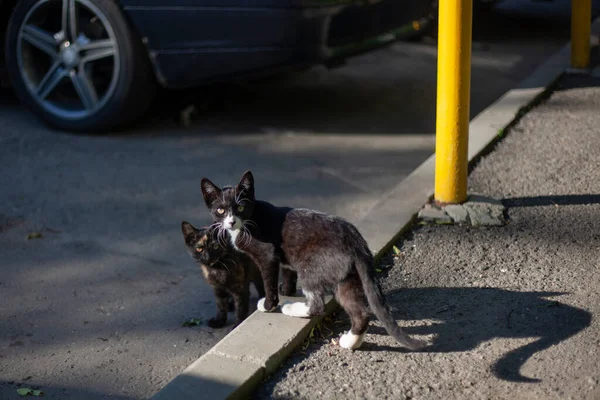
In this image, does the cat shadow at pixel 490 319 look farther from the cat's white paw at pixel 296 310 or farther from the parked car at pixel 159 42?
the parked car at pixel 159 42

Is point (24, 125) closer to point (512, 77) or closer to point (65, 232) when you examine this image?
point (65, 232)

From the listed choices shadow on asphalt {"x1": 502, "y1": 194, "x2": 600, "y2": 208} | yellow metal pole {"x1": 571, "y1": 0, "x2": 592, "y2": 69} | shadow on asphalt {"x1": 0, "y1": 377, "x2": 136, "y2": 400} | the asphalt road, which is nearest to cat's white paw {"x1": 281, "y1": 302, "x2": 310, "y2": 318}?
the asphalt road

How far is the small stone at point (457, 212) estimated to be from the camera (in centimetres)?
446

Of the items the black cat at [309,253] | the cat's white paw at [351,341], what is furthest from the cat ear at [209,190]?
the cat's white paw at [351,341]

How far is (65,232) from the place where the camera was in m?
5.25

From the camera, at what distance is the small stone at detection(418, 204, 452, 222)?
4457 millimetres

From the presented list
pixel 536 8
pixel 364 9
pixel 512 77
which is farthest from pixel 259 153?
pixel 536 8

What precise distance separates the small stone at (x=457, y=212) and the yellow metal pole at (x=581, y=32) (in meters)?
3.32

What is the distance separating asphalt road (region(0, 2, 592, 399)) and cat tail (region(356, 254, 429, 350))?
3.53ft

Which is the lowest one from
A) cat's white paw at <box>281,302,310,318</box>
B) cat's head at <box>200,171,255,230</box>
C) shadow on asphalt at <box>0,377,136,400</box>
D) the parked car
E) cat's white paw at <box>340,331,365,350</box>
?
shadow on asphalt at <box>0,377,136,400</box>

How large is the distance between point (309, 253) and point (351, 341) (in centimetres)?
41

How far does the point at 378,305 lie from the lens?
3191 mm

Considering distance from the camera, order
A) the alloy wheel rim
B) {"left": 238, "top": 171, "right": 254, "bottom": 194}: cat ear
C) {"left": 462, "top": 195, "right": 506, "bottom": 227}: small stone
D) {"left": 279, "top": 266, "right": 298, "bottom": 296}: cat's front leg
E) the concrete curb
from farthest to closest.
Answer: the alloy wheel rim, {"left": 462, "top": 195, "right": 506, "bottom": 227}: small stone, {"left": 279, "top": 266, "right": 298, "bottom": 296}: cat's front leg, {"left": 238, "top": 171, "right": 254, "bottom": 194}: cat ear, the concrete curb

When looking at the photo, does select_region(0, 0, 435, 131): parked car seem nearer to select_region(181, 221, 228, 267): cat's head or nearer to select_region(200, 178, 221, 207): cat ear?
select_region(181, 221, 228, 267): cat's head
